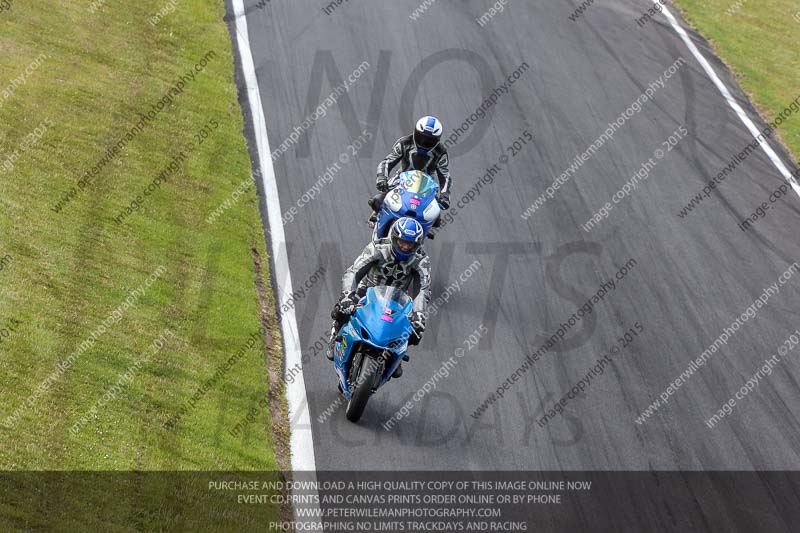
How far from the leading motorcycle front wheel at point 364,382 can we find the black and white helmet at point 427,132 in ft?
14.3

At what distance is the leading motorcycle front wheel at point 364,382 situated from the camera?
476 inches

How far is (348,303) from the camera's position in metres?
12.3

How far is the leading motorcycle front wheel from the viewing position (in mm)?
12078

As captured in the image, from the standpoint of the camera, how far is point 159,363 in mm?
12445

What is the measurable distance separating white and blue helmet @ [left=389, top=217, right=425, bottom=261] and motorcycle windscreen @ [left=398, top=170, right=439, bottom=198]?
214 centimetres

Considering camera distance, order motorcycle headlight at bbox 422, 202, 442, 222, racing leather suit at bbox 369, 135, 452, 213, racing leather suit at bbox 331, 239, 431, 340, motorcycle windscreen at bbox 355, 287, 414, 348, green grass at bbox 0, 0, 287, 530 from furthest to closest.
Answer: racing leather suit at bbox 369, 135, 452, 213 < motorcycle headlight at bbox 422, 202, 442, 222 < racing leather suit at bbox 331, 239, 431, 340 < motorcycle windscreen at bbox 355, 287, 414, 348 < green grass at bbox 0, 0, 287, 530

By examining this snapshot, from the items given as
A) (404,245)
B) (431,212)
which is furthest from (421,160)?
(404,245)

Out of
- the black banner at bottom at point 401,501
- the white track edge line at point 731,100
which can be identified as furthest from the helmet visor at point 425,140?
the white track edge line at point 731,100

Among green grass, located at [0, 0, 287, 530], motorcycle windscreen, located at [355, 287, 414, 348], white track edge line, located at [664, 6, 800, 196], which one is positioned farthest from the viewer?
white track edge line, located at [664, 6, 800, 196]

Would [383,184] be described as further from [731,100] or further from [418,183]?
[731,100]

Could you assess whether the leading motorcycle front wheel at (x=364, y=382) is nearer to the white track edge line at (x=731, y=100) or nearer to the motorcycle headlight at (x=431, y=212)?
the motorcycle headlight at (x=431, y=212)

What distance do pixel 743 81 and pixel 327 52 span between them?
10647mm

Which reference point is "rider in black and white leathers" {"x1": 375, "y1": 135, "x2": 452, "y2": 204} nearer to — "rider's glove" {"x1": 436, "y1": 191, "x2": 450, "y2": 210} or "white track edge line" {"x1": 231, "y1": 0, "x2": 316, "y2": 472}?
"rider's glove" {"x1": 436, "y1": 191, "x2": 450, "y2": 210}

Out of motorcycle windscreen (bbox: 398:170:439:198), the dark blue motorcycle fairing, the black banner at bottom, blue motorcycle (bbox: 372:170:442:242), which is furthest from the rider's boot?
motorcycle windscreen (bbox: 398:170:439:198)
